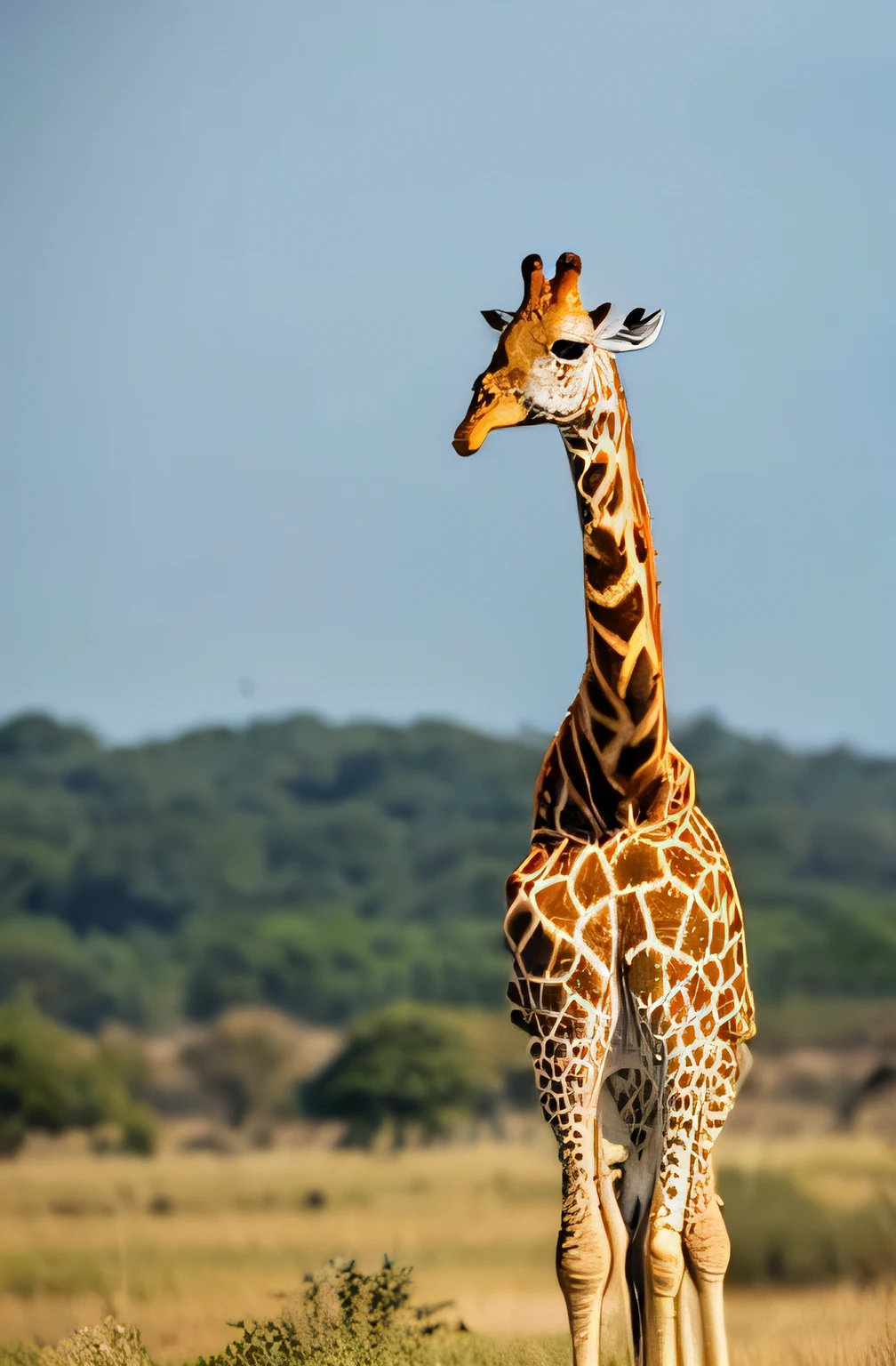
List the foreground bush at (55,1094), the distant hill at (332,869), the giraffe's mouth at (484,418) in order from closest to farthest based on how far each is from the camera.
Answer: the giraffe's mouth at (484,418) < the foreground bush at (55,1094) < the distant hill at (332,869)

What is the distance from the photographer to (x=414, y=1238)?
1260cm

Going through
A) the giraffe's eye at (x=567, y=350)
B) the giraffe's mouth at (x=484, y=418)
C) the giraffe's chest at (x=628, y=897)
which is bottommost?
the giraffe's chest at (x=628, y=897)

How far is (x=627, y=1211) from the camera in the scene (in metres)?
5.28

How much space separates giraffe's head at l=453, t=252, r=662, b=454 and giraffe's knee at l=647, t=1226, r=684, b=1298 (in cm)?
183

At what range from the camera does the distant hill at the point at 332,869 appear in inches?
795

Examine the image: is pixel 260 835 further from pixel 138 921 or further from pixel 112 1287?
pixel 112 1287

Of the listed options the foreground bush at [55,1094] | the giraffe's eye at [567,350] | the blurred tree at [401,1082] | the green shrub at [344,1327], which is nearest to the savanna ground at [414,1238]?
the green shrub at [344,1327]

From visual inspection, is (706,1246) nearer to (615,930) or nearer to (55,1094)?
(615,930)

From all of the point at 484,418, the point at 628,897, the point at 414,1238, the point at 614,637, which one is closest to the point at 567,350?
the point at 484,418

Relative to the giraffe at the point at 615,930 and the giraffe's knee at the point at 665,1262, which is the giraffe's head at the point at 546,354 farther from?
the giraffe's knee at the point at 665,1262

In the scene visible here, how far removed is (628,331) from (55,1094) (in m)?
14.2

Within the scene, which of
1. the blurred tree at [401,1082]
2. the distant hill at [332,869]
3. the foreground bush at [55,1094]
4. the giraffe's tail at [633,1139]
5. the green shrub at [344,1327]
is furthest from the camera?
the distant hill at [332,869]

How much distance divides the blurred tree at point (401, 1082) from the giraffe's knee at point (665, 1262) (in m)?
13.2

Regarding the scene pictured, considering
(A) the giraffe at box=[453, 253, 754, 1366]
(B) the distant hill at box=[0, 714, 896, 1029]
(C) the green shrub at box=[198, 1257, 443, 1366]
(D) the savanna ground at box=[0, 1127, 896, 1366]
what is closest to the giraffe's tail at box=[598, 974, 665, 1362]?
(A) the giraffe at box=[453, 253, 754, 1366]
